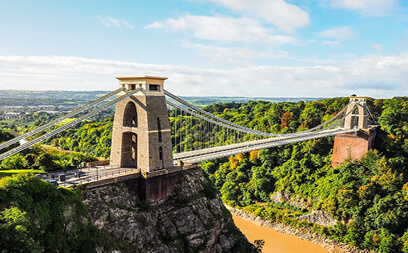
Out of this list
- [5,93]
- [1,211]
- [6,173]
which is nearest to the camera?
[1,211]

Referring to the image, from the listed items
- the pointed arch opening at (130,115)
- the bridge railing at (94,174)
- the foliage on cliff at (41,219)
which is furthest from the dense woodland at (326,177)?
the foliage on cliff at (41,219)

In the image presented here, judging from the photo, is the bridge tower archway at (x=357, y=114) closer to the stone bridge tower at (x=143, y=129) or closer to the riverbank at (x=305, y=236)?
the riverbank at (x=305, y=236)

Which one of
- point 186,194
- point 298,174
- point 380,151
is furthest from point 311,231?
point 186,194

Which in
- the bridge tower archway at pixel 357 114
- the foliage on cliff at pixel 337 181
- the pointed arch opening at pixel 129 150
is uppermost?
the bridge tower archway at pixel 357 114

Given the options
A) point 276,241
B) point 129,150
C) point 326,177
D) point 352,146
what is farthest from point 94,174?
point 352,146

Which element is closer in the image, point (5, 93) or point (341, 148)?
point (341, 148)

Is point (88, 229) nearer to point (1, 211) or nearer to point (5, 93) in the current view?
point (1, 211)
